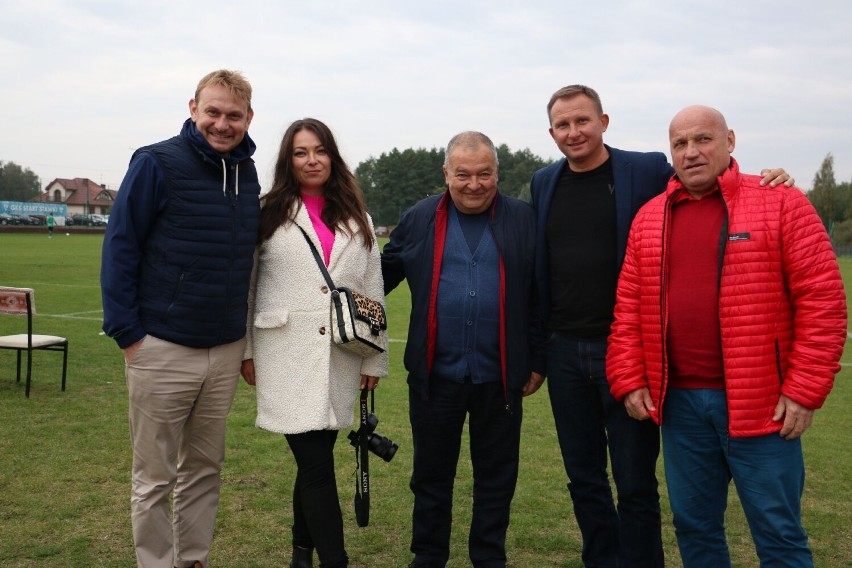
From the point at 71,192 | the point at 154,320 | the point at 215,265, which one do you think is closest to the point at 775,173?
the point at 215,265

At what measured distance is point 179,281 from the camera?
327cm

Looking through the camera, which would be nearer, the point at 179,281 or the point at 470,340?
the point at 179,281

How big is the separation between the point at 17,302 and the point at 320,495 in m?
5.03

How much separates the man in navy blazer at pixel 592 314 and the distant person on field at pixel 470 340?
0.16 meters

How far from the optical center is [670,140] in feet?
10.3

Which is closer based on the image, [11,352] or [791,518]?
[791,518]

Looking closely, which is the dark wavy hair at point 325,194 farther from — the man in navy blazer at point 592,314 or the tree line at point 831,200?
the tree line at point 831,200

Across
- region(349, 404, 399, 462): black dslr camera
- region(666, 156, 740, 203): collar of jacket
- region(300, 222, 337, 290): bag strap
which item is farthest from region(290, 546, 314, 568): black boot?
region(666, 156, 740, 203): collar of jacket

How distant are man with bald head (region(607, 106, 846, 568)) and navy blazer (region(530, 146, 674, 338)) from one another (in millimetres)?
271

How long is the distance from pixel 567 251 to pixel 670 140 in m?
0.72

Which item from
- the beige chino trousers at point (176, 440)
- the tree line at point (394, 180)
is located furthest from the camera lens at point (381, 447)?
the tree line at point (394, 180)

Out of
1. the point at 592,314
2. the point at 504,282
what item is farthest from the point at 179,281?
the point at 592,314

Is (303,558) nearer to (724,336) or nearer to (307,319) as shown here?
(307,319)

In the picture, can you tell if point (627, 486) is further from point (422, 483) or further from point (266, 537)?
point (266, 537)
